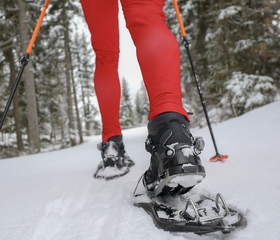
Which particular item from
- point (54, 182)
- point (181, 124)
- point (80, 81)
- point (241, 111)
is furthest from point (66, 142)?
point (80, 81)

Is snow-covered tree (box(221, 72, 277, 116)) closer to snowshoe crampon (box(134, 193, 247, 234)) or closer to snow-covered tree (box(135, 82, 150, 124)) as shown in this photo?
snowshoe crampon (box(134, 193, 247, 234))

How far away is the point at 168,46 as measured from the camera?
1000 millimetres

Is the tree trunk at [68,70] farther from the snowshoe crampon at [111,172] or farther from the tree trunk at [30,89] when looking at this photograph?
the snowshoe crampon at [111,172]

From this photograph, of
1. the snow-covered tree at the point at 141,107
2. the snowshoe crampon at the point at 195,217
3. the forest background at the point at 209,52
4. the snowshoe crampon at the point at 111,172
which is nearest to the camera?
the snowshoe crampon at the point at 195,217

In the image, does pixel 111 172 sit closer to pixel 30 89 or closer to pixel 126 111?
pixel 30 89

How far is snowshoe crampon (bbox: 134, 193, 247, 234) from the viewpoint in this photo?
0.66 m

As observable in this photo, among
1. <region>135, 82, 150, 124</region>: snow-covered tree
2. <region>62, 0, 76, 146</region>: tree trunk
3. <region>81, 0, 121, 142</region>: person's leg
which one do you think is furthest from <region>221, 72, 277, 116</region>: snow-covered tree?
<region>135, 82, 150, 124</region>: snow-covered tree

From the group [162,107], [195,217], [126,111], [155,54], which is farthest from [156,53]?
[126,111]

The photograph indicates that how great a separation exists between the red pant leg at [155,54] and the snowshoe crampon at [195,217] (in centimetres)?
36

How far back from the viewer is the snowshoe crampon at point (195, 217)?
2.18 ft

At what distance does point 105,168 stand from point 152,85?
94 cm

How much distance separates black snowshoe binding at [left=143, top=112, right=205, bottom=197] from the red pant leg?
0.17 feet

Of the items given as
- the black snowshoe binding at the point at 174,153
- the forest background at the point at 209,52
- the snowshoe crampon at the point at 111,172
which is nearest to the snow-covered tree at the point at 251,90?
the forest background at the point at 209,52

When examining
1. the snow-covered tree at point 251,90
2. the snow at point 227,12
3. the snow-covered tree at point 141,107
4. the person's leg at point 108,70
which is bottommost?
the snow-covered tree at point 141,107
